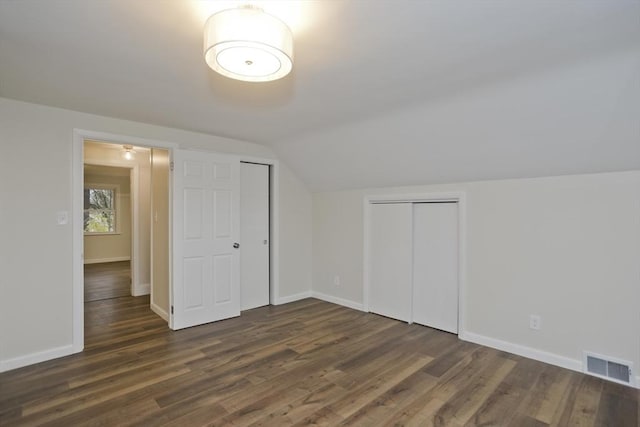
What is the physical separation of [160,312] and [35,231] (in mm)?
1765

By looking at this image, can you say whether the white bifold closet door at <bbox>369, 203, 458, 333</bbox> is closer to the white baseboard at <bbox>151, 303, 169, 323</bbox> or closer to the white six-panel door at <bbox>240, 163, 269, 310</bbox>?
the white six-panel door at <bbox>240, 163, 269, 310</bbox>

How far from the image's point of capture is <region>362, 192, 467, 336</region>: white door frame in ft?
11.3

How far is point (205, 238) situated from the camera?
390 cm

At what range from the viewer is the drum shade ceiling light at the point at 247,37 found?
1461 millimetres

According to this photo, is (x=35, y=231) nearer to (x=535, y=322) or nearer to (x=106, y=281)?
(x=106, y=281)

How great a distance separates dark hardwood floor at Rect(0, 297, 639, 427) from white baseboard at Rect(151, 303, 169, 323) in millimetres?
345

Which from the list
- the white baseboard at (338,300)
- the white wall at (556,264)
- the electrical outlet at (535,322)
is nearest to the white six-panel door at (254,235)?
the white baseboard at (338,300)

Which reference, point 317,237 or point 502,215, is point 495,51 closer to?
point 502,215

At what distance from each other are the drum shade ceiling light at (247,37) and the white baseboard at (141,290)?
4.74m

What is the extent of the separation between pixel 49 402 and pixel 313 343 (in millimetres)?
Answer: 2092

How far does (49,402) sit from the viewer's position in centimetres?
229

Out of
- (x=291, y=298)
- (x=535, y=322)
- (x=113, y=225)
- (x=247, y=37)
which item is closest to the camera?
(x=247, y=37)

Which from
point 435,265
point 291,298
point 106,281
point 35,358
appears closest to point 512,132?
point 435,265

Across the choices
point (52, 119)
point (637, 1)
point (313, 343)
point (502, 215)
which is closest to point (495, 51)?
point (637, 1)
